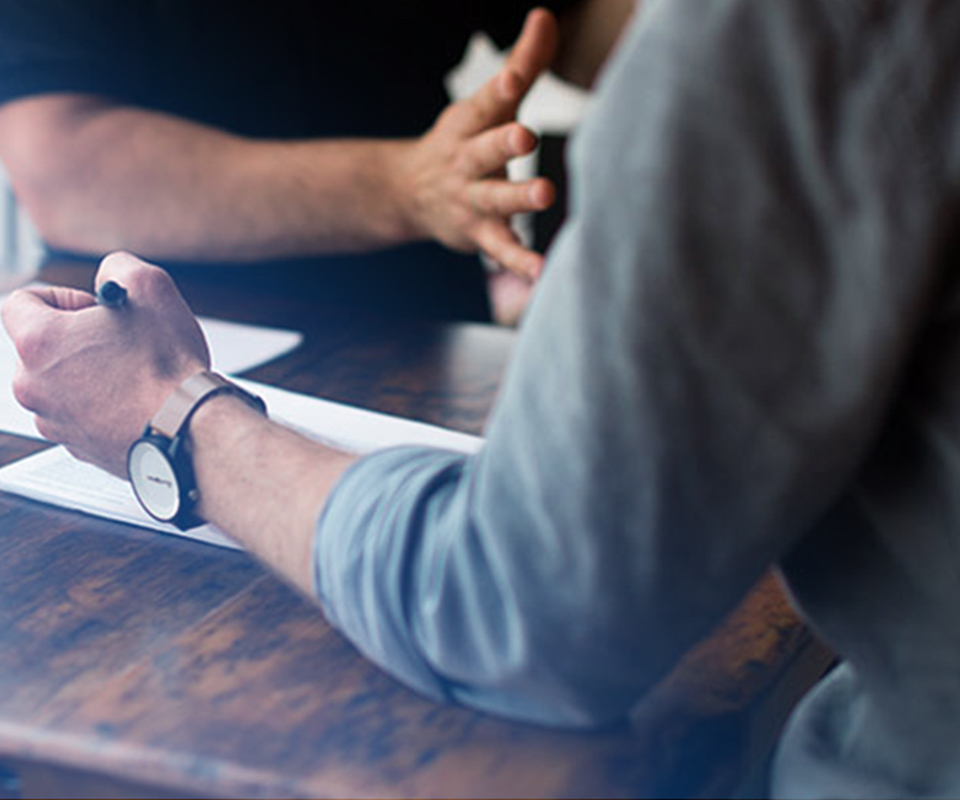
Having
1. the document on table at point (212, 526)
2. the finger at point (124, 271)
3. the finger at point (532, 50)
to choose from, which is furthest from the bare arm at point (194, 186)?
the finger at point (124, 271)

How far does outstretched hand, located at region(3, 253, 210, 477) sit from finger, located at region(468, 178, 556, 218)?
47 centimetres

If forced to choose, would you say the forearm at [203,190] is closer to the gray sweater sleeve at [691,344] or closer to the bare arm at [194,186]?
the bare arm at [194,186]

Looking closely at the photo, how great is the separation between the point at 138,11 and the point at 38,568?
110 cm

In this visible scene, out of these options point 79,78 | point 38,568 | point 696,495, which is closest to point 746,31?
point 696,495

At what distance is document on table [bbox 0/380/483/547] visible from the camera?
76 cm

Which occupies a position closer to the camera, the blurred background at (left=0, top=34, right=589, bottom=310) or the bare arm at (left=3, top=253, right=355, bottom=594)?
the bare arm at (left=3, top=253, right=355, bottom=594)

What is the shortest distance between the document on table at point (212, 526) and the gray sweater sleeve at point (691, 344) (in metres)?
0.32

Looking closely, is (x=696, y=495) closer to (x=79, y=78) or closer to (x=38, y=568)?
(x=38, y=568)

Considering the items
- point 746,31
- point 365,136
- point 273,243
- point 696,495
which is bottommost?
point 273,243

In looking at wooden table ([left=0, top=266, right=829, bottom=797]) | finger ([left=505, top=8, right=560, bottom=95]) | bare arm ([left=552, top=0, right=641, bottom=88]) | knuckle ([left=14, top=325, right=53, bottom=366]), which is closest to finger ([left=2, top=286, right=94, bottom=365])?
knuckle ([left=14, top=325, right=53, bottom=366])

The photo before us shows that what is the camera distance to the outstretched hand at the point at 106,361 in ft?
2.40

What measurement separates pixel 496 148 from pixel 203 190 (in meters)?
0.46

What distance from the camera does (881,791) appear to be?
0.57 m

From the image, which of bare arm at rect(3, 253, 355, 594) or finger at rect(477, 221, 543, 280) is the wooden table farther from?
finger at rect(477, 221, 543, 280)
